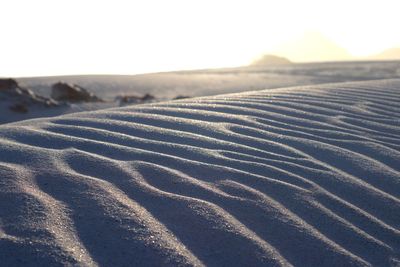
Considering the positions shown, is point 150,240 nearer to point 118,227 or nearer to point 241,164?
point 118,227

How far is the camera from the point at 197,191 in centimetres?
203

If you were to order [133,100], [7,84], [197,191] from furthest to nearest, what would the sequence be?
[133,100], [7,84], [197,191]

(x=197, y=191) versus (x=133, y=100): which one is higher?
(x=197, y=191)

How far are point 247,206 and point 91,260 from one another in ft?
2.01

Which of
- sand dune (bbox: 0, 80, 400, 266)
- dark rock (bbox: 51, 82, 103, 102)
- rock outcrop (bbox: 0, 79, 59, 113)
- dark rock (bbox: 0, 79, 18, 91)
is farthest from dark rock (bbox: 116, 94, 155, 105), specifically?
sand dune (bbox: 0, 80, 400, 266)

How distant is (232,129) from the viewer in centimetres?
292

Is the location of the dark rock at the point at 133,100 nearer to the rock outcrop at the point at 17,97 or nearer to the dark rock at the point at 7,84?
the rock outcrop at the point at 17,97

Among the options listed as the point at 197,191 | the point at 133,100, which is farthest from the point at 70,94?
the point at 197,191

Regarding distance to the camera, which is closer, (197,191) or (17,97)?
(197,191)

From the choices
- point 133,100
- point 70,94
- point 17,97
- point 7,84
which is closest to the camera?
point 17,97

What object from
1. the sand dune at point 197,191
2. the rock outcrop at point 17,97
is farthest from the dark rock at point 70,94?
the sand dune at point 197,191

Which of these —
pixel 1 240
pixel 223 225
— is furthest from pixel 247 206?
pixel 1 240

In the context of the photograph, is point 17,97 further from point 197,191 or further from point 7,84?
point 197,191

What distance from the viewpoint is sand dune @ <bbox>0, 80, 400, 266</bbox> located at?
1.65 metres
